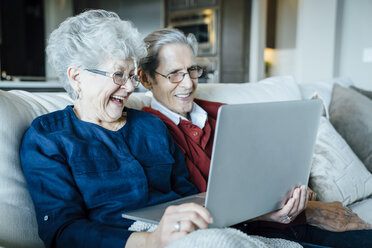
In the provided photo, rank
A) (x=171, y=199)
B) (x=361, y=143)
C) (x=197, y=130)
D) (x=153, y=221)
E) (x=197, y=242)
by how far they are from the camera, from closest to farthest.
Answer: (x=197, y=242), (x=153, y=221), (x=171, y=199), (x=197, y=130), (x=361, y=143)

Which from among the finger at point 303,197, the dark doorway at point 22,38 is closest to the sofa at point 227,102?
the finger at point 303,197

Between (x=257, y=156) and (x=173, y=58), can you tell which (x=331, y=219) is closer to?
(x=257, y=156)

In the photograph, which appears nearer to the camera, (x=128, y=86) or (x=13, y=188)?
(x=13, y=188)

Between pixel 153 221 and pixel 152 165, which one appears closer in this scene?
pixel 153 221

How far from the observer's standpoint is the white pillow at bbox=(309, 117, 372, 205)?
5.31 ft

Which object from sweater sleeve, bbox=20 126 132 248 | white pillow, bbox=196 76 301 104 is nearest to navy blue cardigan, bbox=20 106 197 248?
sweater sleeve, bbox=20 126 132 248

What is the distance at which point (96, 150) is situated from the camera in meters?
1.04

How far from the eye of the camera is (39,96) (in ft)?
4.23

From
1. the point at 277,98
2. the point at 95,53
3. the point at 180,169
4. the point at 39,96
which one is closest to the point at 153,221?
the point at 180,169

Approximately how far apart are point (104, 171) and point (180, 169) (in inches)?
13.2

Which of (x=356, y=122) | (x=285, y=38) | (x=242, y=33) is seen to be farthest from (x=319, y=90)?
(x=285, y=38)

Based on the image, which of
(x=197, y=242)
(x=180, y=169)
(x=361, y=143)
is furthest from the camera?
(x=361, y=143)

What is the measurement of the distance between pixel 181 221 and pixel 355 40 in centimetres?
447

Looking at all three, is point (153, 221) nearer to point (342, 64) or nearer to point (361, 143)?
point (361, 143)
